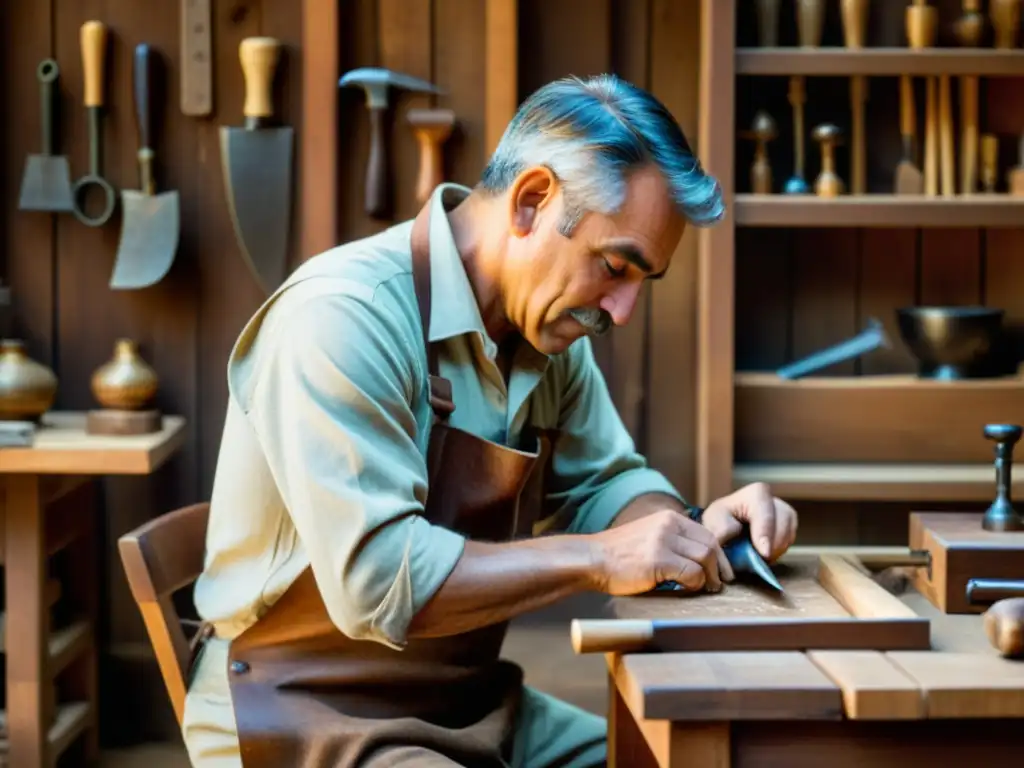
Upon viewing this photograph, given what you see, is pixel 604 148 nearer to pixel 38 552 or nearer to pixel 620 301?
pixel 620 301

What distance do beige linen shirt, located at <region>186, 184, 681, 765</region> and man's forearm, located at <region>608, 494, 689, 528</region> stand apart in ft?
Answer: 0.06

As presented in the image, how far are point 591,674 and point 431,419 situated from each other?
1.63 metres

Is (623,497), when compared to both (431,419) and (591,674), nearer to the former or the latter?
(431,419)

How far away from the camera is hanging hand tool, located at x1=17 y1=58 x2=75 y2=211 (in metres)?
3.44

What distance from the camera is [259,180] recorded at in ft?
11.3

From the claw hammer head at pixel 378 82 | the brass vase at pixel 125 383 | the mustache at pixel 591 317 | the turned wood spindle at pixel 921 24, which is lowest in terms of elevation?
the brass vase at pixel 125 383

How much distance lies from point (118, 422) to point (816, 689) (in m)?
Result: 2.13

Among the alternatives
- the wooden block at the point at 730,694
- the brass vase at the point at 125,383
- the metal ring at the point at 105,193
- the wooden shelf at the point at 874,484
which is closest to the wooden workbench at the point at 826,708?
the wooden block at the point at 730,694

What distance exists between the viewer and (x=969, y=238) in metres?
3.58

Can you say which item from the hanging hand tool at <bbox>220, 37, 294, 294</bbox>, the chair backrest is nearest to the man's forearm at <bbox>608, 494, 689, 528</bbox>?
the chair backrest

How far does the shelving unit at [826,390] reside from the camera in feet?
10.7

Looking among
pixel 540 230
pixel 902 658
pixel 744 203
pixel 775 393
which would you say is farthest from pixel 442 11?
pixel 902 658

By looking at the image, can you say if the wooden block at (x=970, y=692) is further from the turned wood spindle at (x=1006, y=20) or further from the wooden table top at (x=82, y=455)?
the turned wood spindle at (x=1006, y=20)

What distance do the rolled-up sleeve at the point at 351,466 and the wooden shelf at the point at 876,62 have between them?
5.65 ft
